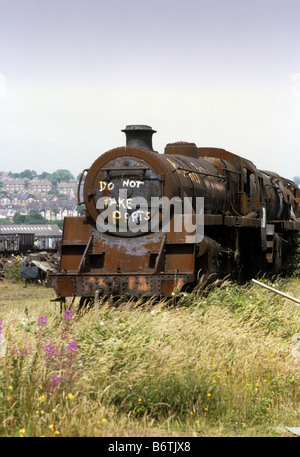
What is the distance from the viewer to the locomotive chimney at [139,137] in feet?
44.0

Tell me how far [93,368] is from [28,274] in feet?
49.1

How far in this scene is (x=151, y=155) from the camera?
12.6m

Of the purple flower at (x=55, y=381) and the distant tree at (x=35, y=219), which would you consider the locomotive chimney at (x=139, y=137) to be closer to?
the purple flower at (x=55, y=381)

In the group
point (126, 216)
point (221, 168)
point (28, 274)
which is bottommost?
point (28, 274)

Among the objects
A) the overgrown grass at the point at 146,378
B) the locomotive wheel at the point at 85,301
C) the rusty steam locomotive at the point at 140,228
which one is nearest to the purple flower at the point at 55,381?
the overgrown grass at the point at 146,378

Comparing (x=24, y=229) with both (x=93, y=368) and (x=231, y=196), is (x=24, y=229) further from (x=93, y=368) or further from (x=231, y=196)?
(x=93, y=368)

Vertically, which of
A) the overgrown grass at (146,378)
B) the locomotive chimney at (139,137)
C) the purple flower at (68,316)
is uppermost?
the locomotive chimney at (139,137)

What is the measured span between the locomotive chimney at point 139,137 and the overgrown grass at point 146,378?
4.23m

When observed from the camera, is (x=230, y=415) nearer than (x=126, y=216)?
Yes

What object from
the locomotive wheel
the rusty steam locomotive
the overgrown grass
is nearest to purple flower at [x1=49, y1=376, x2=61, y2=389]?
the overgrown grass

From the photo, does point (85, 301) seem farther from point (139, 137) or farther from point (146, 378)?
point (146, 378)

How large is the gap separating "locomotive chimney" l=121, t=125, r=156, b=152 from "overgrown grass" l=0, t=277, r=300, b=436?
4226 mm
